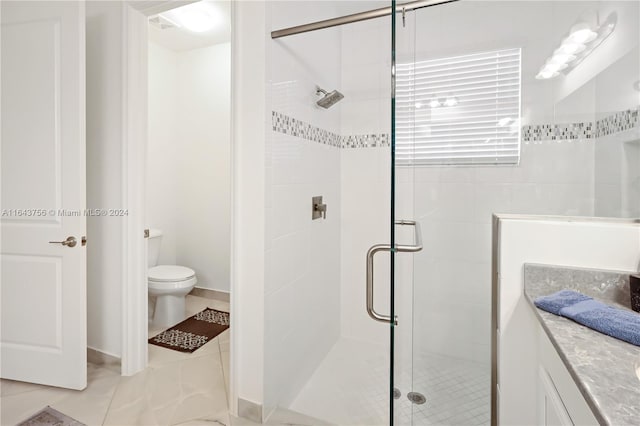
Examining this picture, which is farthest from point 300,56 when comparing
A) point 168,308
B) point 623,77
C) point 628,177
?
point 168,308

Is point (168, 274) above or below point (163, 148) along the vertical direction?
below

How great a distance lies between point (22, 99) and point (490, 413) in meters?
2.79

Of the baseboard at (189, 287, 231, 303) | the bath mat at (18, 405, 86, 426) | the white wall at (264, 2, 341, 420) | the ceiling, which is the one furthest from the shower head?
the baseboard at (189, 287, 231, 303)

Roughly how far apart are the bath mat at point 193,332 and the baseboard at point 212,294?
32 cm

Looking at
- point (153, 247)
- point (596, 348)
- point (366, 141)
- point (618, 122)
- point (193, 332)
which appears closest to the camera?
point (596, 348)

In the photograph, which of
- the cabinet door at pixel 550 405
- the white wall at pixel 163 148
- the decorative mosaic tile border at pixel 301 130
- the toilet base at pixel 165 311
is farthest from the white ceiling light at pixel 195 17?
the cabinet door at pixel 550 405

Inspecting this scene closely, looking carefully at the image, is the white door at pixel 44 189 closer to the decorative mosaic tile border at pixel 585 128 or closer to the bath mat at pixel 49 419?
the bath mat at pixel 49 419

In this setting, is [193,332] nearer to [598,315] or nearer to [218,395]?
[218,395]

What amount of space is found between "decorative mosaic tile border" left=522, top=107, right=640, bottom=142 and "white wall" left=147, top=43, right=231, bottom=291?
2689mm

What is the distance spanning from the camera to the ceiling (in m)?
2.92

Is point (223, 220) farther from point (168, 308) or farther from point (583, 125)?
point (583, 125)

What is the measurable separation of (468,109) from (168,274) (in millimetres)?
2550

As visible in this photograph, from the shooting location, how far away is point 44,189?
73.8 inches

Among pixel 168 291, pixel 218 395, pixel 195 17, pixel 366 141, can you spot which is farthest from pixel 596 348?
pixel 195 17
